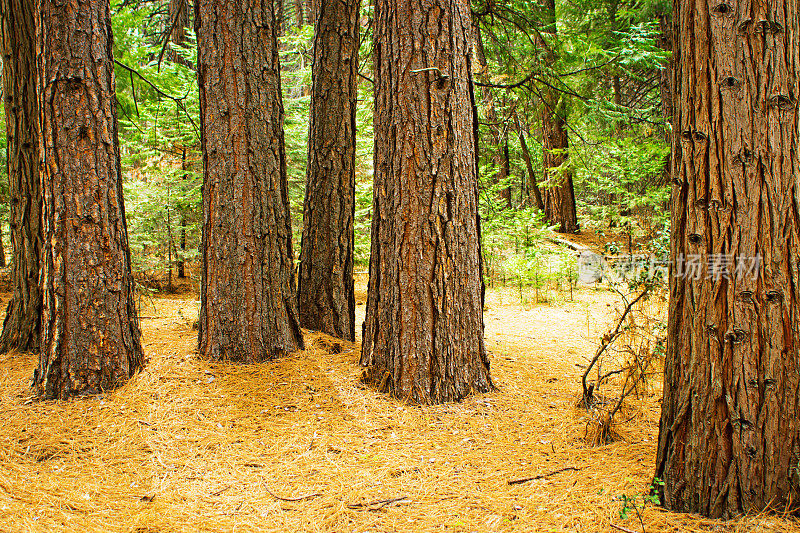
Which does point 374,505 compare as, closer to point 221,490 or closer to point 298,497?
point 298,497

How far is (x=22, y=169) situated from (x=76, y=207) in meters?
1.76

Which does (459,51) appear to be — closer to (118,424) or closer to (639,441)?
(639,441)

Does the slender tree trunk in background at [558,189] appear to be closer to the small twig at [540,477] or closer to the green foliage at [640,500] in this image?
the small twig at [540,477]

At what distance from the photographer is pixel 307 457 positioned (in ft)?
9.77

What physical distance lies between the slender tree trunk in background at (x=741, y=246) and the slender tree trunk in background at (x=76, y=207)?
3813 millimetres

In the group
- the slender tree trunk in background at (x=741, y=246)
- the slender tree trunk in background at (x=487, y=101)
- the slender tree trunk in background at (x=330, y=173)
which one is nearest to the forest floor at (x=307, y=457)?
the slender tree trunk in background at (x=741, y=246)

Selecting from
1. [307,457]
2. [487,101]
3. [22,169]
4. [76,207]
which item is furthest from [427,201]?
[487,101]

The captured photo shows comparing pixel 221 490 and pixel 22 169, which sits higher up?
pixel 22 169

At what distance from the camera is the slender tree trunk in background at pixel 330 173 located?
523cm

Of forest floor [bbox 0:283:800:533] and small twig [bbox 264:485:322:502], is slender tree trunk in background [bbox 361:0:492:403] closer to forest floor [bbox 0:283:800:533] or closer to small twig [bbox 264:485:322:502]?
forest floor [bbox 0:283:800:533]

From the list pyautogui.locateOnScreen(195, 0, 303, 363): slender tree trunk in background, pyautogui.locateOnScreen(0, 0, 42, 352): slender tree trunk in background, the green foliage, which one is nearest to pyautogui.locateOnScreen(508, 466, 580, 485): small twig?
the green foliage

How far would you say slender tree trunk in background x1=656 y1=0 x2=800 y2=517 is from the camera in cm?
192

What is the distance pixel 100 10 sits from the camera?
373 cm

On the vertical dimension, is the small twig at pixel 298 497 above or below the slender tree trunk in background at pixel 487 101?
below
